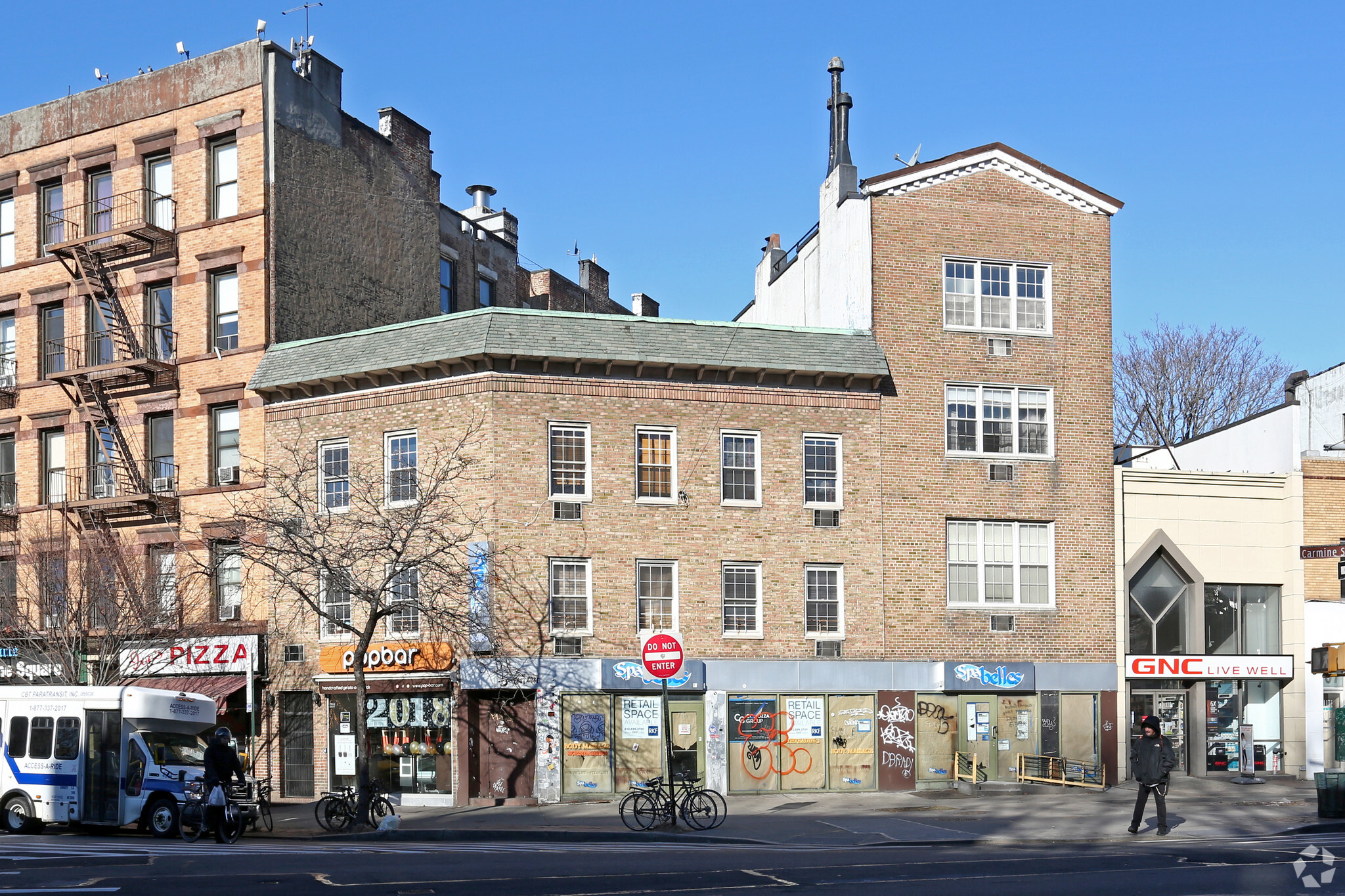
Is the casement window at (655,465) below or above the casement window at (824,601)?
above

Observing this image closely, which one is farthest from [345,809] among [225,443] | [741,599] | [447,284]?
[447,284]

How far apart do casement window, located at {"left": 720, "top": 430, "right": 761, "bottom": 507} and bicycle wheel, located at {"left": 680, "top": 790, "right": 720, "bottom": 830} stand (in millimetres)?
8569

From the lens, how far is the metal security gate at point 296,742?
31656mm

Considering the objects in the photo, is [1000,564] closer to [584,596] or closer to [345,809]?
[584,596]

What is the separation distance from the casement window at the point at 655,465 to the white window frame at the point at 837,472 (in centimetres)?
288

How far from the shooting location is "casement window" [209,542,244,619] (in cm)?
3338

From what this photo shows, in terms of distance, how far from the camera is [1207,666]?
32.9m

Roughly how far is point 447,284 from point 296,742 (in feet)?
49.9

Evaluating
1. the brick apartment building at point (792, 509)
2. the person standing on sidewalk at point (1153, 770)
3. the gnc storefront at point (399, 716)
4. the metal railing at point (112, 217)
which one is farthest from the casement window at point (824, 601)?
the metal railing at point (112, 217)

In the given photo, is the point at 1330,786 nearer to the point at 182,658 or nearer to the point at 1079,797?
the point at 1079,797

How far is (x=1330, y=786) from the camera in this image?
77.8ft

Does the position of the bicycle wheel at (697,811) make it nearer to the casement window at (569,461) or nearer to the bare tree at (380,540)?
the bare tree at (380,540)

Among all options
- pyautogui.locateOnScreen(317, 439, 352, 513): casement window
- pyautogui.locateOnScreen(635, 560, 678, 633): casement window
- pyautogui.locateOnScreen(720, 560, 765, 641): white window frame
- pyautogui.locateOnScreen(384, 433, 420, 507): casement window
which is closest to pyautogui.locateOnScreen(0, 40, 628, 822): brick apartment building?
pyautogui.locateOnScreen(317, 439, 352, 513): casement window

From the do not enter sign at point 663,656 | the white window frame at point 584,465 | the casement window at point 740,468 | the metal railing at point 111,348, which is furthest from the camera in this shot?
the metal railing at point 111,348
